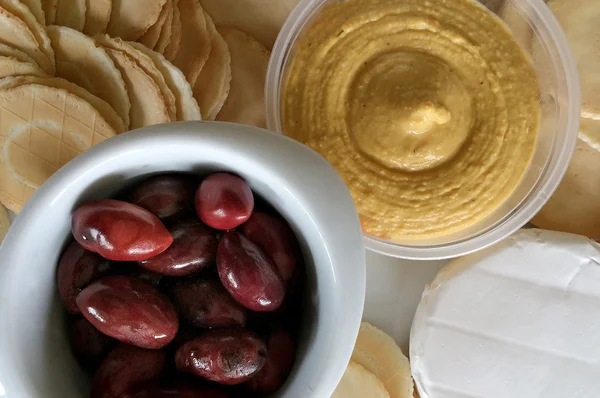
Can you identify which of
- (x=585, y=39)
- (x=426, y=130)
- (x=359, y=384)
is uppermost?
(x=585, y=39)

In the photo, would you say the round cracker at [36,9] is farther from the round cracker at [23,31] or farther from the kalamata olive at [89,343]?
the kalamata olive at [89,343]

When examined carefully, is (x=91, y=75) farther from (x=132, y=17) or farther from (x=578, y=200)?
(x=578, y=200)

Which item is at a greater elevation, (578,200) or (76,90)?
(578,200)

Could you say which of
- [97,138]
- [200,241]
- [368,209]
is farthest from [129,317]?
[368,209]

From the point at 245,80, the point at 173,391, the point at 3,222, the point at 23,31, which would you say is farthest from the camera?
the point at 245,80

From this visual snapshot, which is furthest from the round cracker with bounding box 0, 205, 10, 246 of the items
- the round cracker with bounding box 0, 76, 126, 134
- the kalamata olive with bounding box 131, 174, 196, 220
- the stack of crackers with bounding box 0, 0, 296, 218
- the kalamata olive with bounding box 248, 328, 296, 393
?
the kalamata olive with bounding box 248, 328, 296, 393

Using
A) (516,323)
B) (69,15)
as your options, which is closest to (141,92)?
(69,15)
